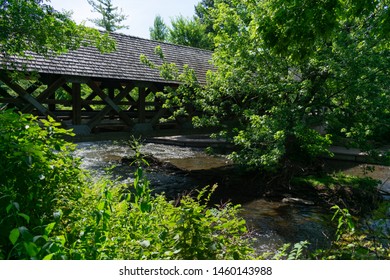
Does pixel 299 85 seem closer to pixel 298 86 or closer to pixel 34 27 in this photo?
pixel 298 86

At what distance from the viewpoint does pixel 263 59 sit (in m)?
8.76

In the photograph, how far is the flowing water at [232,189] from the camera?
5.86 m

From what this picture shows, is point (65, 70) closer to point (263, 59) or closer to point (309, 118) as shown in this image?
point (263, 59)

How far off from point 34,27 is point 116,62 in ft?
15.1

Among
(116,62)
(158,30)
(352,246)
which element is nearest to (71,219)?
(352,246)

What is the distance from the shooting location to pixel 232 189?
9.10 metres

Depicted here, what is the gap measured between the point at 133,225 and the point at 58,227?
1.81 ft

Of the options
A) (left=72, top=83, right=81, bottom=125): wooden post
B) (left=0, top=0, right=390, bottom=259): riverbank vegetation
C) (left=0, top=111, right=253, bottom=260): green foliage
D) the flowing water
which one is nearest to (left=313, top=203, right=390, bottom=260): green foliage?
(left=0, top=0, right=390, bottom=259): riverbank vegetation

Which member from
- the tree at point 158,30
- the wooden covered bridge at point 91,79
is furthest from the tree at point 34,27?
the tree at point 158,30

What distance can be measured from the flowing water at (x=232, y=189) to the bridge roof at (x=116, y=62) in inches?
81.3

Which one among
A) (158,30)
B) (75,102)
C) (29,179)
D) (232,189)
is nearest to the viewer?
(29,179)

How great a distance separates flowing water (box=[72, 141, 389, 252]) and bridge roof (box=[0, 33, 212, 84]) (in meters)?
2.06

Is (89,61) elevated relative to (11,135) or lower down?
elevated
